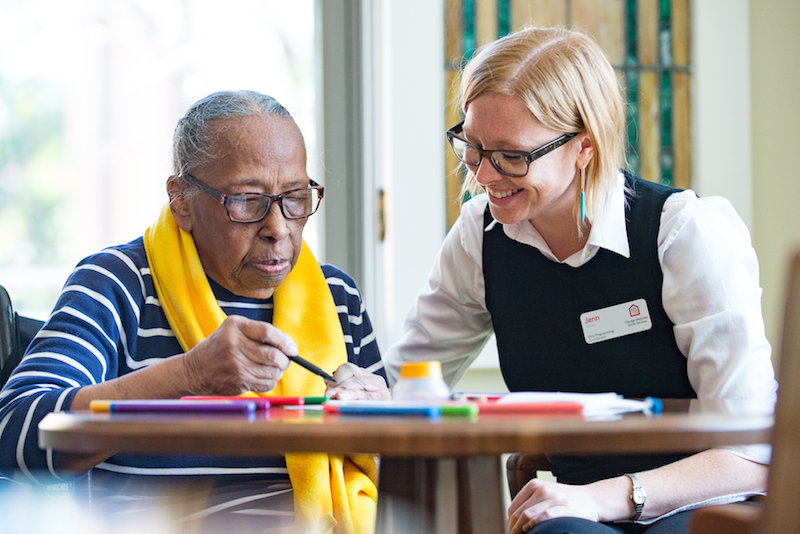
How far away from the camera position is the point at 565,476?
171 cm

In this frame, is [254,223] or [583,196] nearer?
[254,223]

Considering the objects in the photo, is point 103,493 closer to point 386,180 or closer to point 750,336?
point 750,336

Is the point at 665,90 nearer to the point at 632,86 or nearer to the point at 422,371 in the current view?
the point at 632,86

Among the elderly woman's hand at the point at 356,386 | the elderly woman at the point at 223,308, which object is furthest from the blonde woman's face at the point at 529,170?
the elderly woman's hand at the point at 356,386

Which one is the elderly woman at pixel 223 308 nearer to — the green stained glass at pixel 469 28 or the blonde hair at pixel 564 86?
the blonde hair at pixel 564 86

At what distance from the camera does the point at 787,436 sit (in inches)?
26.6

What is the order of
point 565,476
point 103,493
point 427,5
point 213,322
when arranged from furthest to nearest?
point 427,5
point 565,476
point 213,322
point 103,493

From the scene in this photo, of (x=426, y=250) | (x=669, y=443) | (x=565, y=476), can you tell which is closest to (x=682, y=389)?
(x=565, y=476)

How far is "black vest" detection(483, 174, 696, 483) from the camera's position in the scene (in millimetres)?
1584

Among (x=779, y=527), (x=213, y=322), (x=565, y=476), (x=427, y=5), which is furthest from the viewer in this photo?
(x=427, y=5)

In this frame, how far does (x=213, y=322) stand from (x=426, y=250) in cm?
114

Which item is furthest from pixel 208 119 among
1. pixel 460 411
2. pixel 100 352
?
pixel 460 411

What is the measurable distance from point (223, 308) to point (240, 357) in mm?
532

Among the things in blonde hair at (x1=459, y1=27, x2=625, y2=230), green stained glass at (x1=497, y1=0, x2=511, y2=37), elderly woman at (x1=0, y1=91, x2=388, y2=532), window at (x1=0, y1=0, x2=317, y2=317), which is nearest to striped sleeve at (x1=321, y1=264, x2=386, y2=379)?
elderly woman at (x1=0, y1=91, x2=388, y2=532)
